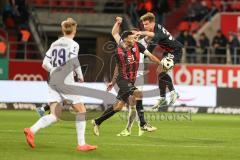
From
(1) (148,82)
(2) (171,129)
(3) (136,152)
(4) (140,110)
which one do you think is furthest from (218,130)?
(1) (148,82)

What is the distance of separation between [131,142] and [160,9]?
1775cm

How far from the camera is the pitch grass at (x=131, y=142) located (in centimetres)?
1172

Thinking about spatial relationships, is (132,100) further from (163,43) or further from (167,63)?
(163,43)

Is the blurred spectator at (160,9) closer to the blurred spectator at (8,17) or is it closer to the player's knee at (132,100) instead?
the blurred spectator at (8,17)

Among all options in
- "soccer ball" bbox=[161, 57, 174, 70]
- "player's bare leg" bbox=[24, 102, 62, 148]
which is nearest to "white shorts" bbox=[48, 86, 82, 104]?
"player's bare leg" bbox=[24, 102, 62, 148]

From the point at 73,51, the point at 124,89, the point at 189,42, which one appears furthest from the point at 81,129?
the point at 189,42

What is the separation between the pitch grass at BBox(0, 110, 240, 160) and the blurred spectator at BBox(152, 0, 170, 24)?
11704 millimetres

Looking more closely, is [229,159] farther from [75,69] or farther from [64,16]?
[64,16]

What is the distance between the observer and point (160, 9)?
31.0 meters

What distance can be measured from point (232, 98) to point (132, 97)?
1051 cm

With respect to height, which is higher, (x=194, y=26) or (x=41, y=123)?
(x=194, y=26)

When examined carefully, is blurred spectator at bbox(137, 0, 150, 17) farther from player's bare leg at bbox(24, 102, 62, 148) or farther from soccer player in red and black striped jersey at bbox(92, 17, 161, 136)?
player's bare leg at bbox(24, 102, 62, 148)

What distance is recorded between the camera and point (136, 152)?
1222 cm

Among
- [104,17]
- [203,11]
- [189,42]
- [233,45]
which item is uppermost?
[203,11]
